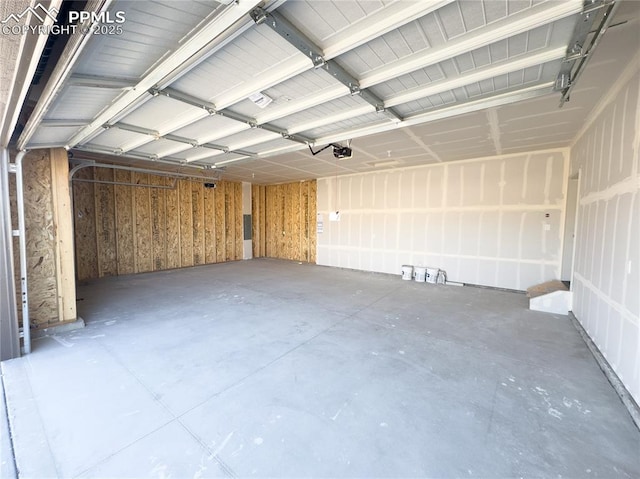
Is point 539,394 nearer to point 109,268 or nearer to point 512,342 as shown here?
point 512,342

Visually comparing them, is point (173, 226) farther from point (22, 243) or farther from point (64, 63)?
point (64, 63)

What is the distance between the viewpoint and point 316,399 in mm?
2180

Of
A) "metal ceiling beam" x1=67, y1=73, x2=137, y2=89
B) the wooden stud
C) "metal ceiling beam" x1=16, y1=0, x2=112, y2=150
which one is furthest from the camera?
the wooden stud

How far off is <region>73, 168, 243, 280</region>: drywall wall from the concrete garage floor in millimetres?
3125

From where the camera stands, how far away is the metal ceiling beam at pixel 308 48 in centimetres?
155

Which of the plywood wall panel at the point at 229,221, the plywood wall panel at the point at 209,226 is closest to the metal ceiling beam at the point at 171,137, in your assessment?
the plywood wall panel at the point at 209,226

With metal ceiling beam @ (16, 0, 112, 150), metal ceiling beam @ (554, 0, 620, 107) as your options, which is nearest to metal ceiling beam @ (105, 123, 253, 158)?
metal ceiling beam @ (16, 0, 112, 150)

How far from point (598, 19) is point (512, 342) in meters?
3.17

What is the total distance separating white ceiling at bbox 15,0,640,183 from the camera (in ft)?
5.19

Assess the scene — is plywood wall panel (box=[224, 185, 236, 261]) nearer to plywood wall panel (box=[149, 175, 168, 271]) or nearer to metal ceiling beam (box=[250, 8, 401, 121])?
plywood wall panel (box=[149, 175, 168, 271])

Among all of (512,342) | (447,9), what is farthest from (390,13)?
(512,342)

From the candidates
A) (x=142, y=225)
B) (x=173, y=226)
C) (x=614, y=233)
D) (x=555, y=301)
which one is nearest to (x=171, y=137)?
(x=142, y=225)

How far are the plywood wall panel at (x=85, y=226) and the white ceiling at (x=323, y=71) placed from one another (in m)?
3.40

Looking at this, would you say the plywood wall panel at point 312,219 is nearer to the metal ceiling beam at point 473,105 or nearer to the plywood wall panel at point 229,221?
the plywood wall panel at point 229,221
